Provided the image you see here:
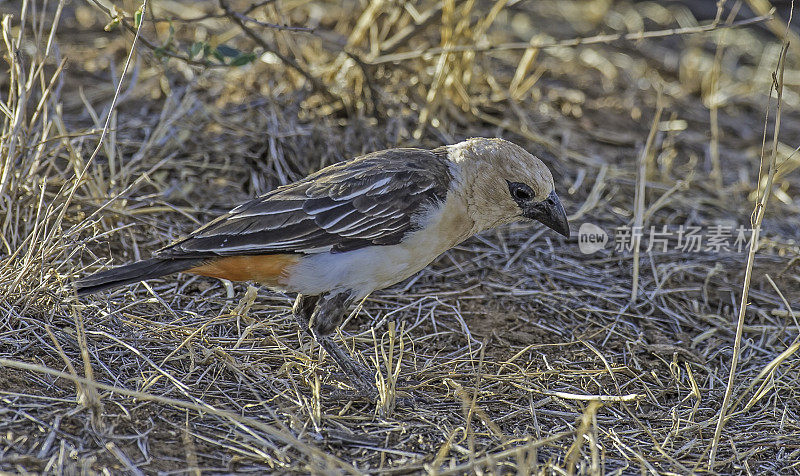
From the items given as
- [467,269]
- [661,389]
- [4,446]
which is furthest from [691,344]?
[4,446]

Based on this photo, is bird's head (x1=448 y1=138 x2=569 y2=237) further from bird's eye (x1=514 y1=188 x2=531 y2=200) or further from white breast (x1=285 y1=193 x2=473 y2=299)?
white breast (x1=285 y1=193 x2=473 y2=299)

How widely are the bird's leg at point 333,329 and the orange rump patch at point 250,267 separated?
24cm

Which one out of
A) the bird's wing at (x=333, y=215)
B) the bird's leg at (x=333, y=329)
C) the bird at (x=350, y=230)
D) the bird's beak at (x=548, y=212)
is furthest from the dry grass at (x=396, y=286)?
the bird's beak at (x=548, y=212)

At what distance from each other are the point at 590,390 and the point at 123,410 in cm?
212

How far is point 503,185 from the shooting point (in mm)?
4047

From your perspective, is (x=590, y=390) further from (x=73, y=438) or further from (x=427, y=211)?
(x=73, y=438)

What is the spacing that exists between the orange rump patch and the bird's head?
90 centimetres

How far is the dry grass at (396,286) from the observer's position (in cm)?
335

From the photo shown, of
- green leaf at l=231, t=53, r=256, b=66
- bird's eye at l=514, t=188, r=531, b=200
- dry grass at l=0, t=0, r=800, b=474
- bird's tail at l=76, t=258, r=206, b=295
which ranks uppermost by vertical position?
green leaf at l=231, t=53, r=256, b=66

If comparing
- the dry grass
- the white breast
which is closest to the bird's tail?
the dry grass

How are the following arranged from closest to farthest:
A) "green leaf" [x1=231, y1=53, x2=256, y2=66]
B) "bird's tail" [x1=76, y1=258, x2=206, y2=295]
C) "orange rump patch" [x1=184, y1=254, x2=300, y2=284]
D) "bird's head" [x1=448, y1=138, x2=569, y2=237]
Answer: "bird's tail" [x1=76, y1=258, x2=206, y2=295]
"orange rump patch" [x1=184, y1=254, x2=300, y2=284]
"bird's head" [x1=448, y1=138, x2=569, y2=237]
"green leaf" [x1=231, y1=53, x2=256, y2=66]

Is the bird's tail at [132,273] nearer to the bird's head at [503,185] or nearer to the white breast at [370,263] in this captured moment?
the white breast at [370,263]

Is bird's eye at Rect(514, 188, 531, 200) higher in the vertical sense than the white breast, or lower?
higher

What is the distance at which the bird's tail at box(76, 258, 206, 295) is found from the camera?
3496mm
